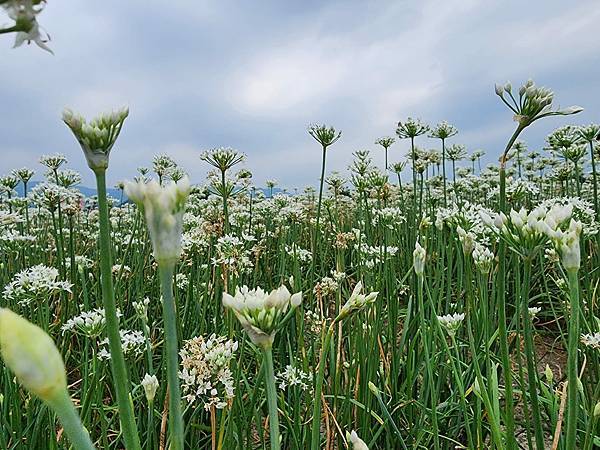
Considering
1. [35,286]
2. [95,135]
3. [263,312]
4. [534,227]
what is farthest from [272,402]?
[35,286]

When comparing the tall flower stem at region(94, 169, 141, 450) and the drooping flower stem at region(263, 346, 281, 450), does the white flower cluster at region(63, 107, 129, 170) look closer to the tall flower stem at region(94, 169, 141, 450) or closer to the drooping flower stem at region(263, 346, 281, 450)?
the tall flower stem at region(94, 169, 141, 450)

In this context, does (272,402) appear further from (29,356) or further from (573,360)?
(573,360)

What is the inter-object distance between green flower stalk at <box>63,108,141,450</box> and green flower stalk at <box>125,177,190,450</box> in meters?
0.07

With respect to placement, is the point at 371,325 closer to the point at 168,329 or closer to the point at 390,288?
the point at 390,288

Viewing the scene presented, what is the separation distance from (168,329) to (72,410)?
0.56 ft

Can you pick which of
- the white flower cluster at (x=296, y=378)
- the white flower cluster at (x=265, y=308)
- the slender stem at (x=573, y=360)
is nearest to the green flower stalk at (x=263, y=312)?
the white flower cluster at (x=265, y=308)

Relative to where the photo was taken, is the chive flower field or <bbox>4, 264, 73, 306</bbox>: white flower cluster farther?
<bbox>4, 264, 73, 306</bbox>: white flower cluster

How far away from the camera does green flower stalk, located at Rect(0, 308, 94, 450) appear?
0.51 meters

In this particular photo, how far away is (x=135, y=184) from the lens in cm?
74

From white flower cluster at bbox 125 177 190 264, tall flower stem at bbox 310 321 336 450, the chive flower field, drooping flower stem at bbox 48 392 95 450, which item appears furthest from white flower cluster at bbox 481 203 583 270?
drooping flower stem at bbox 48 392 95 450

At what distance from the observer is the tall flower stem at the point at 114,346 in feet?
2.36

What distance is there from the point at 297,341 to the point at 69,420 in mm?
2810

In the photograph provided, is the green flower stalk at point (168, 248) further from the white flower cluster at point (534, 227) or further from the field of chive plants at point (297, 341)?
the white flower cluster at point (534, 227)

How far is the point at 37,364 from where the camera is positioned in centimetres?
52
